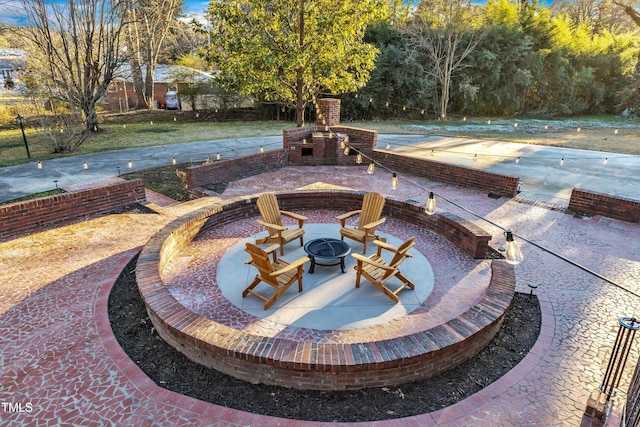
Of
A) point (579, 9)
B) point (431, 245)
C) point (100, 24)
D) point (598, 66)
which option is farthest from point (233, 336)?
point (579, 9)

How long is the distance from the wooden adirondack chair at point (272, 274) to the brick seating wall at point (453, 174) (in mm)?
6306

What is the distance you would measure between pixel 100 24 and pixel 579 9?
3809cm

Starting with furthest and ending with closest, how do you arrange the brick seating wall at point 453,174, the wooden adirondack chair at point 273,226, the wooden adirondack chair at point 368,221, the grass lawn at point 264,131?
the grass lawn at point 264,131 < the brick seating wall at point 453,174 < the wooden adirondack chair at point 368,221 < the wooden adirondack chair at point 273,226

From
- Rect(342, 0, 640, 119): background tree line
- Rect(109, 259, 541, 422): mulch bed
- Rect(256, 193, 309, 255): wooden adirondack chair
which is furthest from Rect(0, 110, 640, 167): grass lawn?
Rect(109, 259, 541, 422): mulch bed

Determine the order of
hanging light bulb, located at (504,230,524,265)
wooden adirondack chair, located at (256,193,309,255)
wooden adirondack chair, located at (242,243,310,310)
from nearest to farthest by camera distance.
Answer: hanging light bulb, located at (504,230,524,265) → wooden adirondack chair, located at (242,243,310,310) → wooden adirondack chair, located at (256,193,309,255)

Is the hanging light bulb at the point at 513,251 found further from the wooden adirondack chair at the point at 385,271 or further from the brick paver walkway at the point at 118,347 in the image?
the wooden adirondack chair at the point at 385,271

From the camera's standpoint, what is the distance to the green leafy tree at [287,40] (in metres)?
11.0

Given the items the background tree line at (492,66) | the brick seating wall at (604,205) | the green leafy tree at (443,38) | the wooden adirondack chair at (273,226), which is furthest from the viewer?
the background tree line at (492,66)

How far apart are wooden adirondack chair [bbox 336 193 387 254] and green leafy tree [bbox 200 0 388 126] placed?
6.69 m

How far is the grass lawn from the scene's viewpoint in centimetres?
1497

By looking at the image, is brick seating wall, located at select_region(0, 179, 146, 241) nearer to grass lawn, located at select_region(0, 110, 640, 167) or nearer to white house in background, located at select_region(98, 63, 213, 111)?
grass lawn, located at select_region(0, 110, 640, 167)

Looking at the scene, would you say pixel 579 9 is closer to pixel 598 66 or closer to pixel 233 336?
pixel 598 66

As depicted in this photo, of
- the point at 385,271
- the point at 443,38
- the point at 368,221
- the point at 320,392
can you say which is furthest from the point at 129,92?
the point at 320,392

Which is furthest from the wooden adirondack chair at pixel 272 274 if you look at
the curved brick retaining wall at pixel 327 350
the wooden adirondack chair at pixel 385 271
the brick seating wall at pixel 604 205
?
the brick seating wall at pixel 604 205
